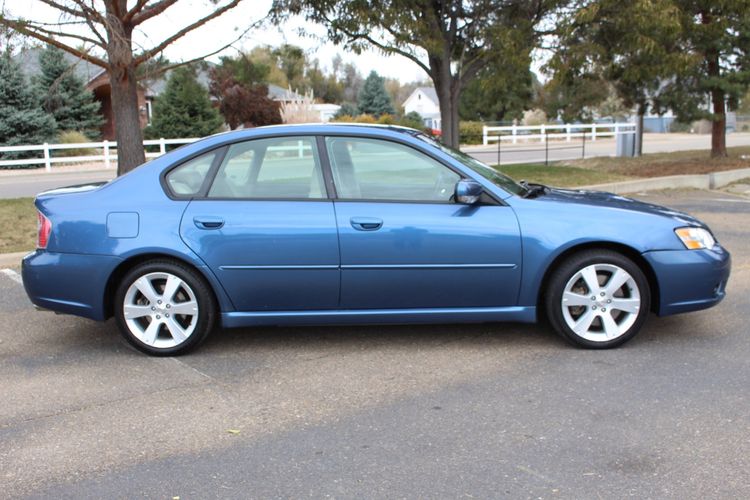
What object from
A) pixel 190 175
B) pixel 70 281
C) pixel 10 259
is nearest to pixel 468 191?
pixel 190 175

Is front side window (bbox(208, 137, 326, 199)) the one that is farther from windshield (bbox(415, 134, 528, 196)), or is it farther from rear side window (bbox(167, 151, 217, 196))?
windshield (bbox(415, 134, 528, 196))

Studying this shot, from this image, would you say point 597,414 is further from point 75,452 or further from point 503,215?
point 75,452

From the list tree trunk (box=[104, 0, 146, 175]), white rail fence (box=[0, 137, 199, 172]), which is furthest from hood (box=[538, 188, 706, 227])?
white rail fence (box=[0, 137, 199, 172])

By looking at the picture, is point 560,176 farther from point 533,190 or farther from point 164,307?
point 164,307

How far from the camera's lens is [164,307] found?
4.89 meters

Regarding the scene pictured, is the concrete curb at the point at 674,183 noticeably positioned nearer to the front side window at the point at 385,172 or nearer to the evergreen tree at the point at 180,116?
the front side window at the point at 385,172

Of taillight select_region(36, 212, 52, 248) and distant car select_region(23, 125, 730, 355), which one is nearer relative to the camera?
distant car select_region(23, 125, 730, 355)

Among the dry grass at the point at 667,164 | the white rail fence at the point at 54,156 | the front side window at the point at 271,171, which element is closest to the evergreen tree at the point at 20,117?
the white rail fence at the point at 54,156

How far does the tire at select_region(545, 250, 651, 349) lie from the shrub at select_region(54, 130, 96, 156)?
2805 centimetres

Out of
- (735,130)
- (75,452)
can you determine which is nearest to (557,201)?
(75,452)

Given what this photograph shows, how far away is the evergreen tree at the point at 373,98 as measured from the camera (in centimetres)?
5181

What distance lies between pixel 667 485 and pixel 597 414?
75 centimetres

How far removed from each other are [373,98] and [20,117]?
2711 cm

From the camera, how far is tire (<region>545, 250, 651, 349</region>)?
4.84 m
